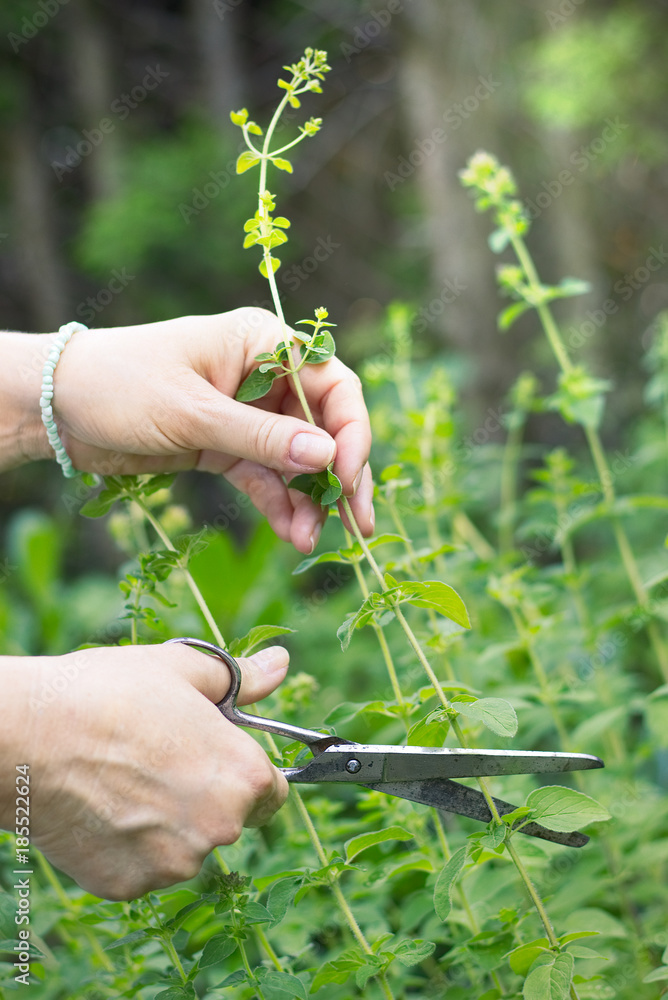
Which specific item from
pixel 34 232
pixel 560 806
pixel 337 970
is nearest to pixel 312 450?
pixel 560 806

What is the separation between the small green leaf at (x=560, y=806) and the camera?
0.75 metres

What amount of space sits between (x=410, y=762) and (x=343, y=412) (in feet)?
1.23

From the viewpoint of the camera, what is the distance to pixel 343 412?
3.02 ft

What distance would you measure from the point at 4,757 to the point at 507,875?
651mm

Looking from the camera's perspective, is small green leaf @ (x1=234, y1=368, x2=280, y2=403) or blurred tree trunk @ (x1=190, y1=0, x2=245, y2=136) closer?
small green leaf @ (x1=234, y1=368, x2=280, y2=403)

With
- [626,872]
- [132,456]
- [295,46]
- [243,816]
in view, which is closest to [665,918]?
[626,872]

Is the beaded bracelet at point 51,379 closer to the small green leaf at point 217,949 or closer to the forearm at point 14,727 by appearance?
the forearm at point 14,727

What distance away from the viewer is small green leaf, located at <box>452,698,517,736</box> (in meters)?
0.71

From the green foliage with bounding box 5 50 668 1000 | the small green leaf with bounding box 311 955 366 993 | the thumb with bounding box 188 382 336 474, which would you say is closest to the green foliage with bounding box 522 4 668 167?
the green foliage with bounding box 5 50 668 1000

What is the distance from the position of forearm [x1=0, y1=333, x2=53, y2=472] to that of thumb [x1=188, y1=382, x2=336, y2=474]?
22 centimetres

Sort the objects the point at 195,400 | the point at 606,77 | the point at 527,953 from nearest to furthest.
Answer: the point at 527,953 → the point at 195,400 → the point at 606,77

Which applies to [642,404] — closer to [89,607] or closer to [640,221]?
[640,221]

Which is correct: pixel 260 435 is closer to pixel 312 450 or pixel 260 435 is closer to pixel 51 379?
pixel 312 450

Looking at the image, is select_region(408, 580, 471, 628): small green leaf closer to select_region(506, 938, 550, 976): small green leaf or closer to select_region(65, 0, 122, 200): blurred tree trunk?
select_region(506, 938, 550, 976): small green leaf
